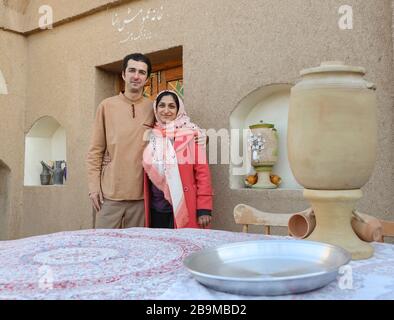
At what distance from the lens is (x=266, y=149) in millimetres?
2750

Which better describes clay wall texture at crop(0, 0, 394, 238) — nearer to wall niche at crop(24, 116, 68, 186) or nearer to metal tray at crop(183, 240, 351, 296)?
wall niche at crop(24, 116, 68, 186)

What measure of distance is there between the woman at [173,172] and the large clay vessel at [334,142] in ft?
4.40

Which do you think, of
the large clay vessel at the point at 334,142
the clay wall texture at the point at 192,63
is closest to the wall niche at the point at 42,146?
the clay wall texture at the point at 192,63

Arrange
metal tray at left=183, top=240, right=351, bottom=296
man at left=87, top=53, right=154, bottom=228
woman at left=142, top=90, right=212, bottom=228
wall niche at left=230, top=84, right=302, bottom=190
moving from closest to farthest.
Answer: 1. metal tray at left=183, top=240, right=351, bottom=296
2. woman at left=142, top=90, right=212, bottom=228
3. man at left=87, top=53, right=154, bottom=228
4. wall niche at left=230, top=84, right=302, bottom=190

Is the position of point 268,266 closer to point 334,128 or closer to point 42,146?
point 334,128

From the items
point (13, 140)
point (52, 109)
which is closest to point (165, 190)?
point (52, 109)

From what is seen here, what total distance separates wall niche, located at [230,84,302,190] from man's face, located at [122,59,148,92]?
737 mm

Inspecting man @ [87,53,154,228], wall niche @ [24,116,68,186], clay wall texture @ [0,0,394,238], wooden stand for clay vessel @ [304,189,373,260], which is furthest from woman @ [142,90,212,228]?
wall niche @ [24,116,68,186]

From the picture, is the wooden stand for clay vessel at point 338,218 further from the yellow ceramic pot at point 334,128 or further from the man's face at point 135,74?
the man's face at point 135,74

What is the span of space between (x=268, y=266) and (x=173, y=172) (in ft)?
4.99

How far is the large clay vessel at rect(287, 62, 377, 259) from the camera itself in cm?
86

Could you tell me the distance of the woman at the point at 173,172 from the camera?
2.23 metres

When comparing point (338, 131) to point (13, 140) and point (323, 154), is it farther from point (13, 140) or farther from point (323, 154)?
point (13, 140)
